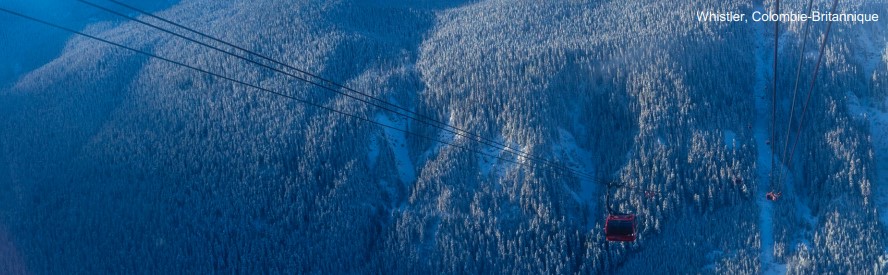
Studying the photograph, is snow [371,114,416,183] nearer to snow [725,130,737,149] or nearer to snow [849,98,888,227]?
snow [725,130,737,149]

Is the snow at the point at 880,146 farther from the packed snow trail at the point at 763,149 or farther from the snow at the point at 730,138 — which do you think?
the snow at the point at 730,138

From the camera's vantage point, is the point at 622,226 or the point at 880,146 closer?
the point at 622,226

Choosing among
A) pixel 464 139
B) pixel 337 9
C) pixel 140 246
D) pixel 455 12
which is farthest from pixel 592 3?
pixel 140 246

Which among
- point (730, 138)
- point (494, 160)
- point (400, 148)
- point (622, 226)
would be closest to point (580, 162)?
point (494, 160)

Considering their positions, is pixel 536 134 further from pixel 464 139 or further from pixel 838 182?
pixel 838 182

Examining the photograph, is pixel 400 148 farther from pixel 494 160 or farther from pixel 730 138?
pixel 730 138

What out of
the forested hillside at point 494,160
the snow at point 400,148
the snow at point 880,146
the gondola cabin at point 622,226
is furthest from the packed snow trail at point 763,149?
the snow at point 400,148
